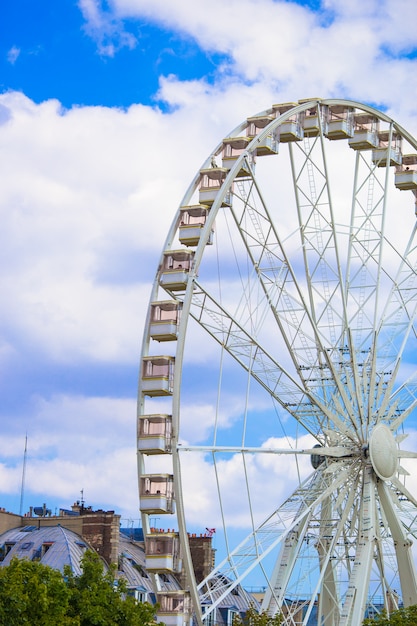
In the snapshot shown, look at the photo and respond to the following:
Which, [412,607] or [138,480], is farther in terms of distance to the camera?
[412,607]

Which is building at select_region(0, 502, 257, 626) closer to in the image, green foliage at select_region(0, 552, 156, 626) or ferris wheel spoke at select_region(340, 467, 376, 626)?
ferris wheel spoke at select_region(340, 467, 376, 626)

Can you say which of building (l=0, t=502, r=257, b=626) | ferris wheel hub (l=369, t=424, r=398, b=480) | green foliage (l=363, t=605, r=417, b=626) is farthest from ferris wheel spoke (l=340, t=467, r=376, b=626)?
building (l=0, t=502, r=257, b=626)

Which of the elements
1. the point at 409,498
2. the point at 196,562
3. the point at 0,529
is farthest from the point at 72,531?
the point at 409,498

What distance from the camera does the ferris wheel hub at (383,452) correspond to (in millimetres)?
59375

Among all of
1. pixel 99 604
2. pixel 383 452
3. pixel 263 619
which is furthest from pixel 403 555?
pixel 99 604

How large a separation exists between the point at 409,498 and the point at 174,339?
45.9ft

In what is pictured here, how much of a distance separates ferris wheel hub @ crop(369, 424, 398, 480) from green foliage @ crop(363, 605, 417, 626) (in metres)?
5.46

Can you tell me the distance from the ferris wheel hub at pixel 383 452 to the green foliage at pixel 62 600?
1127 centimetres

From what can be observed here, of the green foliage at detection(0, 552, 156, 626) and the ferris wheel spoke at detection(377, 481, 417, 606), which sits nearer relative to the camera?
the green foliage at detection(0, 552, 156, 626)

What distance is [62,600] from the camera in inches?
2014

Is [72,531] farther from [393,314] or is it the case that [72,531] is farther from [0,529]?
[393,314]

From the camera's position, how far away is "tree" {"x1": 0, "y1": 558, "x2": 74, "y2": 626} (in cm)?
4806

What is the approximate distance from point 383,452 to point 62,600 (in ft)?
52.2

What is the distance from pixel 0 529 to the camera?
292 ft
